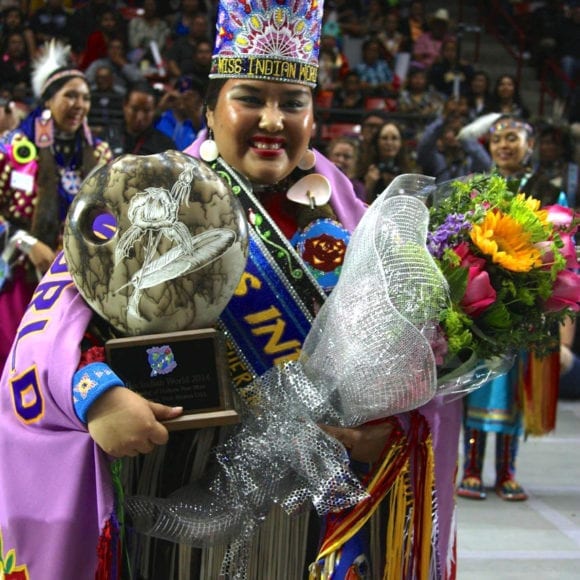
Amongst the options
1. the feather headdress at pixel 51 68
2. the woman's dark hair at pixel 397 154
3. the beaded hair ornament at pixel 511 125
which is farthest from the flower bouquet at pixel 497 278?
the woman's dark hair at pixel 397 154

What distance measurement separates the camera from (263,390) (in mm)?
2131

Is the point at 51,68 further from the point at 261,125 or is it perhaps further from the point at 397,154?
the point at 261,125

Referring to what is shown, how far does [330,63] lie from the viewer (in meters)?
11.5

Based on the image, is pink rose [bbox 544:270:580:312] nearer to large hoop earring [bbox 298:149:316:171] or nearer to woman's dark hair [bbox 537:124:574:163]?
large hoop earring [bbox 298:149:316:171]

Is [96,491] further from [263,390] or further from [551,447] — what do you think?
[551,447]

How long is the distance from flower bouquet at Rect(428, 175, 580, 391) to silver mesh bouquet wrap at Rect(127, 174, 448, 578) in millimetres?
62

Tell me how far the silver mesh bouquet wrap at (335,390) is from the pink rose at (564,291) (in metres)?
→ 0.29

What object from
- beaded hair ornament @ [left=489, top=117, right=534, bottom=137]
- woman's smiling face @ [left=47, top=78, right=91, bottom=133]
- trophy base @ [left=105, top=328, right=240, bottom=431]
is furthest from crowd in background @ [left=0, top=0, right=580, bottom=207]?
trophy base @ [left=105, top=328, right=240, bottom=431]

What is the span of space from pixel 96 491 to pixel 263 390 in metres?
0.38

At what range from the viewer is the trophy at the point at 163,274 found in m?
1.95

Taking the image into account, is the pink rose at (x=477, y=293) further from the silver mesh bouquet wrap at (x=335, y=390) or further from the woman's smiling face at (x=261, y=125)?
the woman's smiling face at (x=261, y=125)

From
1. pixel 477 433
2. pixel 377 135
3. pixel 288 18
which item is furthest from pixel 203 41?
pixel 288 18

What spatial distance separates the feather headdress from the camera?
525 centimetres

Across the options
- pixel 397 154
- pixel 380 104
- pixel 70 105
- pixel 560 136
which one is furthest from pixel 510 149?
pixel 380 104
